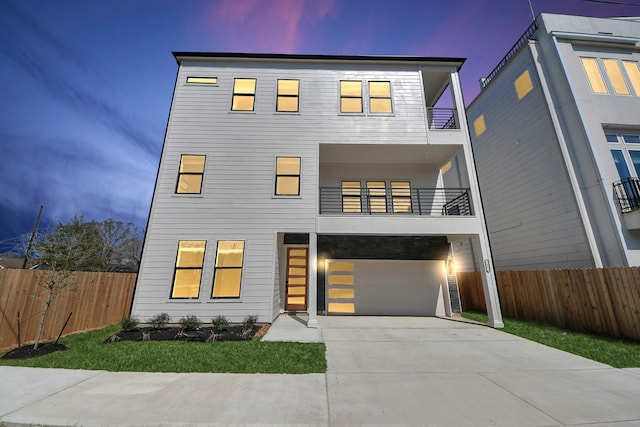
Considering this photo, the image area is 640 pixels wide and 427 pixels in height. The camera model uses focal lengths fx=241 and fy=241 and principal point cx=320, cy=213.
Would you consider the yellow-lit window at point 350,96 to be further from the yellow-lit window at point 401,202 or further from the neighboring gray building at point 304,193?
the yellow-lit window at point 401,202

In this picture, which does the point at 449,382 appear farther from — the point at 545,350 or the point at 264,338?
the point at 264,338

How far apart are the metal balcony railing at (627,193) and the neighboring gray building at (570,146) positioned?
0.03 metres

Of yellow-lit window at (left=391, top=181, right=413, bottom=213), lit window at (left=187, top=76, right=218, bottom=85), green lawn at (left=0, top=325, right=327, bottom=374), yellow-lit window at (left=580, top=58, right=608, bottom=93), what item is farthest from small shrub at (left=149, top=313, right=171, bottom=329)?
yellow-lit window at (left=580, top=58, right=608, bottom=93)

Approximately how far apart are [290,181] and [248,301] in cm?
470

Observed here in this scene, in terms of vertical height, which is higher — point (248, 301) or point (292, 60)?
point (292, 60)

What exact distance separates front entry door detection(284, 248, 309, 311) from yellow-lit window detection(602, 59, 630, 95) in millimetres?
15462

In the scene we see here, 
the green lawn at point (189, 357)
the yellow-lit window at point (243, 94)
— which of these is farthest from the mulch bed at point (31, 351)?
the yellow-lit window at point (243, 94)

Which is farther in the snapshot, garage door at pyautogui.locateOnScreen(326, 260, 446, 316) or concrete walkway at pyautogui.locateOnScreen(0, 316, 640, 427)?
garage door at pyautogui.locateOnScreen(326, 260, 446, 316)

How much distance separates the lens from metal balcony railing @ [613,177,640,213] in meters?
8.84

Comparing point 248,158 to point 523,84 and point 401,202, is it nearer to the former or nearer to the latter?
point 401,202

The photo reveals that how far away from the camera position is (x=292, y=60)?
1101cm

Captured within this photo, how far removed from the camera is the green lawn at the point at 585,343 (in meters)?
5.34

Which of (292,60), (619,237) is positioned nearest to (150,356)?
(292,60)

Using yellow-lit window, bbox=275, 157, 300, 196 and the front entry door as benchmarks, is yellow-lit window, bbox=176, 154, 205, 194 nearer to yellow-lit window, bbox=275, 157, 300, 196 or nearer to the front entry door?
yellow-lit window, bbox=275, 157, 300, 196
